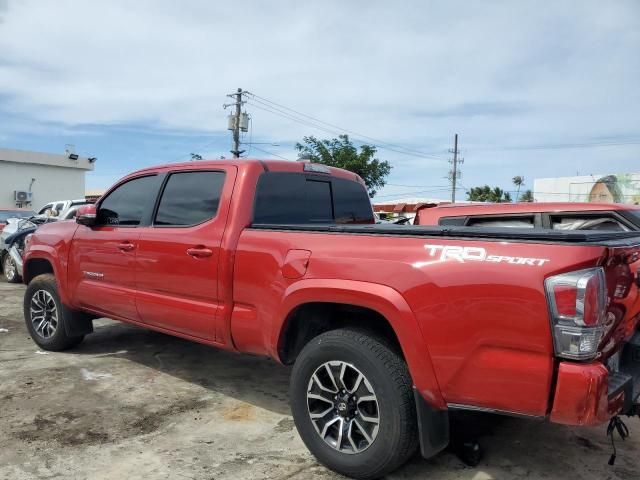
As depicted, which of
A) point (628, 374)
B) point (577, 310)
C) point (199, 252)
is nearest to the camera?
point (577, 310)

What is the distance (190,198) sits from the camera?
4.29 m

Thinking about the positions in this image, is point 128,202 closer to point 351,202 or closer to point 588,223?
point 351,202

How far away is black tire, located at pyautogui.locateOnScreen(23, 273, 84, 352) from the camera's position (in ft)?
18.1

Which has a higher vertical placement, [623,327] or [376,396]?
[623,327]

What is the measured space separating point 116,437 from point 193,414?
588mm

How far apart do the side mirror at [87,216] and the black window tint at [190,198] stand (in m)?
0.91

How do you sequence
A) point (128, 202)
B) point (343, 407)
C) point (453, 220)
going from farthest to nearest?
point (453, 220) < point (128, 202) < point (343, 407)

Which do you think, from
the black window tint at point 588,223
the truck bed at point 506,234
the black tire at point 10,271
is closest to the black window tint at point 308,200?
the truck bed at point 506,234

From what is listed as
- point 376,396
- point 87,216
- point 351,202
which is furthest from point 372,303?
point 87,216

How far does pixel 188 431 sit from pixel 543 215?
4021mm

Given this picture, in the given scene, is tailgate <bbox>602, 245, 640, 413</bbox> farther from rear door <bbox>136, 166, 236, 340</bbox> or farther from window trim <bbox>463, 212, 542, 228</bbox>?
window trim <bbox>463, 212, 542, 228</bbox>

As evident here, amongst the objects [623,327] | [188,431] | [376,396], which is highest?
A: [623,327]

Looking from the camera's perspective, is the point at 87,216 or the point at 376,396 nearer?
the point at 376,396

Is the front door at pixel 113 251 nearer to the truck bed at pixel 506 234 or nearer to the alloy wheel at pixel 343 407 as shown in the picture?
the alloy wheel at pixel 343 407
